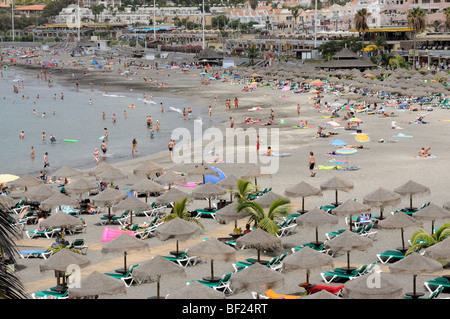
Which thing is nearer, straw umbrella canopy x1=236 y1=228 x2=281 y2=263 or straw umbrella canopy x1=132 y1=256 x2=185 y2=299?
straw umbrella canopy x1=132 y1=256 x2=185 y2=299

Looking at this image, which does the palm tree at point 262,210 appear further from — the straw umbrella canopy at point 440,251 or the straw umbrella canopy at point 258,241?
the straw umbrella canopy at point 440,251

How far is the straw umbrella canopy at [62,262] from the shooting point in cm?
1486

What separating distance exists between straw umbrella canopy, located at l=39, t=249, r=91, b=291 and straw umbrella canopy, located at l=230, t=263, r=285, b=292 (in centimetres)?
367

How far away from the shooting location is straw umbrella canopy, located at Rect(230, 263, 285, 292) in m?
13.5

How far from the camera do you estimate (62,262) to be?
14969mm

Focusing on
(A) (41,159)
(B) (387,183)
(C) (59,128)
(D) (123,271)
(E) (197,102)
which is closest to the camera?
(D) (123,271)

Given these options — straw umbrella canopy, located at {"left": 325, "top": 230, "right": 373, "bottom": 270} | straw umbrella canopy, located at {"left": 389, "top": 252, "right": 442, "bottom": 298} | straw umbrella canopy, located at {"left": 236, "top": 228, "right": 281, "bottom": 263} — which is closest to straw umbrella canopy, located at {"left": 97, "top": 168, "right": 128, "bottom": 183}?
straw umbrella canopy, located at {"left": 236, "top": 228, "right": 281, "bottom": 263}

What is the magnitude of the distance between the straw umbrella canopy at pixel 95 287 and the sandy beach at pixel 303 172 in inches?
57.9

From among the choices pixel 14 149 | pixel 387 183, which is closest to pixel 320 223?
pixel 387 183

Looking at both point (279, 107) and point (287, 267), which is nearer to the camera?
point (287, 267)

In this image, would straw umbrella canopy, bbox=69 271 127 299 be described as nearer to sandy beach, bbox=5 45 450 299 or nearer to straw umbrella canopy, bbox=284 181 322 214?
sandy beach, bbox=5 45 450 299
